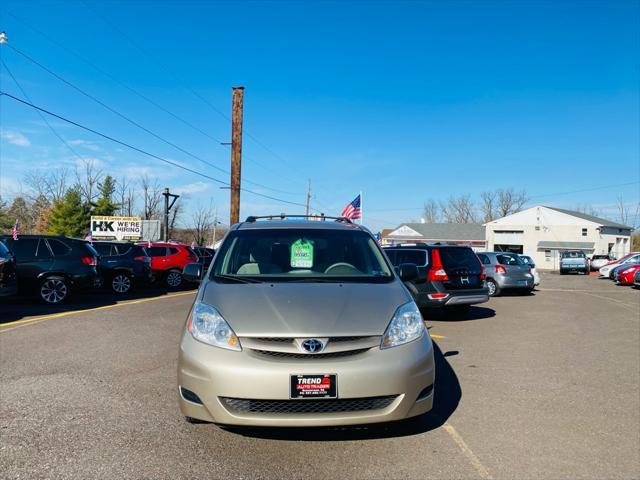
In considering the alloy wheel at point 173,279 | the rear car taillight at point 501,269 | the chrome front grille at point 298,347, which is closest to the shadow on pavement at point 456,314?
the rear car taillight at point 501,269

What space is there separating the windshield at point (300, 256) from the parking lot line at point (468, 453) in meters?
1.35

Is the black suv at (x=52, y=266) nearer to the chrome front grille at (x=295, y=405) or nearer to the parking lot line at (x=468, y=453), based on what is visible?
the chrome front grille at (x=295, y=405)

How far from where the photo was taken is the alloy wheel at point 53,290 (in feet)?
38.9

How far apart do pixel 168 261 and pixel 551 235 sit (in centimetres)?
5567

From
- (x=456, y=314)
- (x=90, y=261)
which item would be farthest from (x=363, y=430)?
(x=90, y=261)

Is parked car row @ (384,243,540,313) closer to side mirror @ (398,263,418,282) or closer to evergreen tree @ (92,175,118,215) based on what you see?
side mirror @ (398,263,418,282)

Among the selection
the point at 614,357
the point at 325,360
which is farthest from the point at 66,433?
the point at 614,357

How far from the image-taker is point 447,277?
34.6 feet

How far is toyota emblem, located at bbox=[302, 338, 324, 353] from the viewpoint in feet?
10.6

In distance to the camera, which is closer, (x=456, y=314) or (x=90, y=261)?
(x=456, y=314)

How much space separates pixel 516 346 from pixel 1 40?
53.4 feet

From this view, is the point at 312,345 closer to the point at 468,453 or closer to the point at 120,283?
the point at 468,453

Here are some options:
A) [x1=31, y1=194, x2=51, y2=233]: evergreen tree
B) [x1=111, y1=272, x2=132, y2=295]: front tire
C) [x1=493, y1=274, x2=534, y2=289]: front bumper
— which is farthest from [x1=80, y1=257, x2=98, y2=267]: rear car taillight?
[x1=31, y1=194, x2=51, y2=233]: evergreen tree

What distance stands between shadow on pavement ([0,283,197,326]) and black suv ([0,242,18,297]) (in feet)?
1.90
